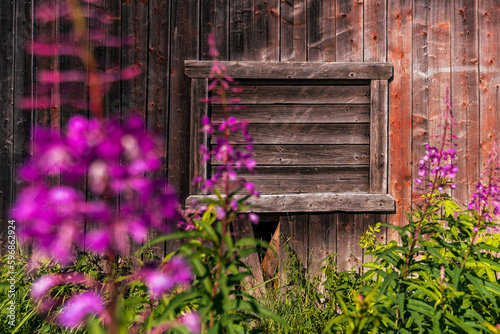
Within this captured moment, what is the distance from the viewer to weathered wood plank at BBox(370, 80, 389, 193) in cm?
366

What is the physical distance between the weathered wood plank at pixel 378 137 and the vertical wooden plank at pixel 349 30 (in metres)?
0.38

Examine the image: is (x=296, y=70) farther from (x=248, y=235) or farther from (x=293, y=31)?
(x=248, y=235)

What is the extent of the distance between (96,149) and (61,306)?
285 cm

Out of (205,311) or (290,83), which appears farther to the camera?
(290,83)

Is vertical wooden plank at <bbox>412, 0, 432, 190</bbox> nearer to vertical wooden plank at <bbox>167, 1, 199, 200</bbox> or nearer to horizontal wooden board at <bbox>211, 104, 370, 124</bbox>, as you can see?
horizontal wooden board at <bbox>211, 104, 370, 124</bbox>

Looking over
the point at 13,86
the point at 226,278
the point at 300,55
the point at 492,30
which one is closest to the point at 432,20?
the point at 492,30

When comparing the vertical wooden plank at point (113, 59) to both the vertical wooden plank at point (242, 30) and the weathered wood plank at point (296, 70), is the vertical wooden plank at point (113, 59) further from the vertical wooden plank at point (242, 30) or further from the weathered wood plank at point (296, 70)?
the vertical wooden plank at point (242, 30)

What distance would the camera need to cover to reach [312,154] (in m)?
3.70

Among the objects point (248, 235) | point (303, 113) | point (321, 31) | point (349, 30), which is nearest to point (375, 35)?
point (349, 30)

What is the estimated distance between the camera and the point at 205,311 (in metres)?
1.27

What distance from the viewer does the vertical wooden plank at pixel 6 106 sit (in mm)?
3551

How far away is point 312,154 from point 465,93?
1735 mm

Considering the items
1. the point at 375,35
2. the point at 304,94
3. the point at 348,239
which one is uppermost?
the point at 375,35

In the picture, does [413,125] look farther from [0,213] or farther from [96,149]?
[0,213]
